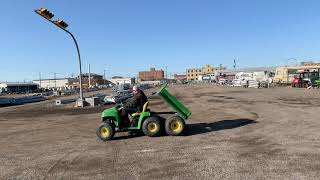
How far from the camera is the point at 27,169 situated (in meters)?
8.70

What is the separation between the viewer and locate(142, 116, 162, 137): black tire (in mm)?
12000

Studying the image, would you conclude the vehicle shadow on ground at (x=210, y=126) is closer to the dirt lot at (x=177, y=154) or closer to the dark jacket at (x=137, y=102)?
the dirt lot at (x=177, y=154)

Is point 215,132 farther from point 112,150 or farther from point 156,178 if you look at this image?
point 156,178

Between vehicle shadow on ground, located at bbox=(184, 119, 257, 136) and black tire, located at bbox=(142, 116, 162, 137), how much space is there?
3.73ft

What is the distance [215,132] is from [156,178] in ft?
19.2

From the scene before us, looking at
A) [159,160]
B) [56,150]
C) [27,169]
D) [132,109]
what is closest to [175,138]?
[132,109]

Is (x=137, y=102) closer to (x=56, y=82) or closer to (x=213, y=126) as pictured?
(x=213, y=126)

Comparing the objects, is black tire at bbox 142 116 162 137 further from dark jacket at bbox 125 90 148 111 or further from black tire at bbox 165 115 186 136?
dark jacket at bbox 125 90 148 111

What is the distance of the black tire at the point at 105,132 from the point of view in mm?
12062

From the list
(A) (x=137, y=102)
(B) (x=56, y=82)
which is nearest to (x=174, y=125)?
(A) (x=137, y=102)

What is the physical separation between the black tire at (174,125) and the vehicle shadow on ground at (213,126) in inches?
22.0

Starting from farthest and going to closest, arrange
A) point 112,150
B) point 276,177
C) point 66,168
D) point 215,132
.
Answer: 1. point 215,132
2. point 112,150
3. point 66,168
4. point 276,177

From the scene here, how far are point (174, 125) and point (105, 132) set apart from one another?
2.30 m

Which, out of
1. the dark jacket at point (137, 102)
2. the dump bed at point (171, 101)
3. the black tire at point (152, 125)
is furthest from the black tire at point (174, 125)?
the dark jacket at point (137, 102)
